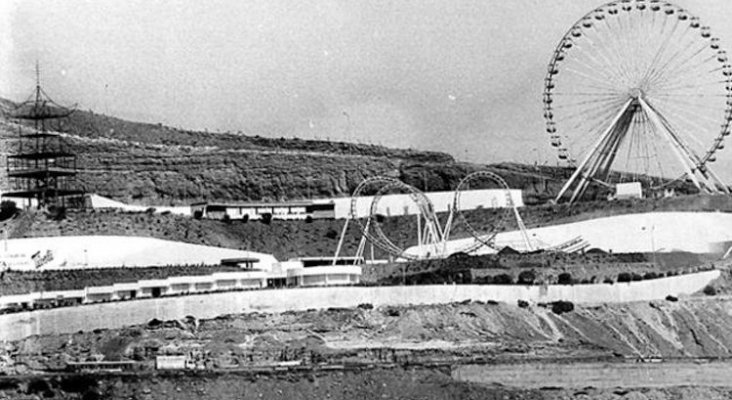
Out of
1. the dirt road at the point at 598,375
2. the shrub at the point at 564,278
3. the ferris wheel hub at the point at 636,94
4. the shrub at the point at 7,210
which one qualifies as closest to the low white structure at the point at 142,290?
the shrub at the point at 564,278

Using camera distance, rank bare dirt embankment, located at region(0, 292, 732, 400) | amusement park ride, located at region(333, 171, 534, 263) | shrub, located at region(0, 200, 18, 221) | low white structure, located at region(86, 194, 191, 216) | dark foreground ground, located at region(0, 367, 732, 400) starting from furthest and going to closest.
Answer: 1. low white structure, located at region(86, 194, 191, 216)
2. amusement park ride, located at region(333, 171, 534, 263)
3. shrub, located at region(0, 200, 18, 221)
4. bare dirt embankment, located at region(0, 292, 732, 400)
5. dark foreground ground, located at region(0, 367, 732, 400)

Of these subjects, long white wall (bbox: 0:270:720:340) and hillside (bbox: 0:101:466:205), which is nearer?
long white wall (bbox: 0:270:720:340)

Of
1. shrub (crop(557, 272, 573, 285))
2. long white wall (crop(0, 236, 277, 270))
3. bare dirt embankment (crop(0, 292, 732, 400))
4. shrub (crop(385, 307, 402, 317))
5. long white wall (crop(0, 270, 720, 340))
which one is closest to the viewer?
bare dirt embankment (crop(0, 292, 732, 400))

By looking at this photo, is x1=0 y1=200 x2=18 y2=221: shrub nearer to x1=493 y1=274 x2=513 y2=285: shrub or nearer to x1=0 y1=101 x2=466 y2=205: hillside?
x1=0 y1=101 x2=466 y2=205: hillside

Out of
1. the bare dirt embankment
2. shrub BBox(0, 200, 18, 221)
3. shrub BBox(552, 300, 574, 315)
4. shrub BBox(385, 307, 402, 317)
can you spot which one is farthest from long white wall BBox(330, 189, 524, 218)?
shrub BBox(385, 307, 402, 317)

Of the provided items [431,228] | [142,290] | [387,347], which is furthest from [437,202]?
[387,347]

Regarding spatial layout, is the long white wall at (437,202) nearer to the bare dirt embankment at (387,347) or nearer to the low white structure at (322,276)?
the low white structure at (322,276)

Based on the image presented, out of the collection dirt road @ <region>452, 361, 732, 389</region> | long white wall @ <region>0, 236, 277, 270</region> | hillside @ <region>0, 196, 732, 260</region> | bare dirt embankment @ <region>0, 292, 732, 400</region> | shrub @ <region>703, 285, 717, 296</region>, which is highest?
hillside @ <region>0, 196, 732, 260</region>

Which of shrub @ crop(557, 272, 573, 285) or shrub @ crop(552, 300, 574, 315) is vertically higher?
shrub @ crop(557, 272, 573, 285)
